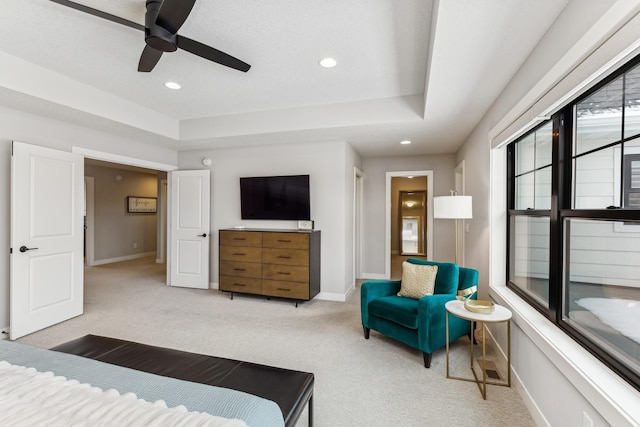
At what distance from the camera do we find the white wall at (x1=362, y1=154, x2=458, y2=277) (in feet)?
16.9

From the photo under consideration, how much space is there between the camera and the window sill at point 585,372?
3.66 ft

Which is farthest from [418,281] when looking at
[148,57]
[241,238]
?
[148,57]

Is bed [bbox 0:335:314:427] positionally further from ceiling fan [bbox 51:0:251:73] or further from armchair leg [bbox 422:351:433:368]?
ceiling fan [bbox 51:0:251:73]

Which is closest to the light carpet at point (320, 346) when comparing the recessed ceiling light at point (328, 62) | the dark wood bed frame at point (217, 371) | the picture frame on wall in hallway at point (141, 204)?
the dark wood bed frame at point (217, 371)

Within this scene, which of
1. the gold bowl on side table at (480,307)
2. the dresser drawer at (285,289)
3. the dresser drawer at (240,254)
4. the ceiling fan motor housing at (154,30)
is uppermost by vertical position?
the ceiling fan motor housing at (154,30)

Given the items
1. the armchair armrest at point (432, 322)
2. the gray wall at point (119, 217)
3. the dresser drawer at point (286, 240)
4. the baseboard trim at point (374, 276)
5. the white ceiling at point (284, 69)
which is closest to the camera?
the white ceiling at point (284, 69)

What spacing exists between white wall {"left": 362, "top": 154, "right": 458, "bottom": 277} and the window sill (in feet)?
10.5

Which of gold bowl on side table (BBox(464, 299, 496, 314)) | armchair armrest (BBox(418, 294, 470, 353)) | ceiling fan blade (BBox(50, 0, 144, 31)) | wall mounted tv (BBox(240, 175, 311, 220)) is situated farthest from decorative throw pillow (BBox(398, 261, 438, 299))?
ceiling fan blade (BBox(50, 0, 144, 31))

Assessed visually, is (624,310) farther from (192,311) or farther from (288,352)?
(192,311)

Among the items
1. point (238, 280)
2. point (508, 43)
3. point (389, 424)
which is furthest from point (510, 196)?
point (238, 280)

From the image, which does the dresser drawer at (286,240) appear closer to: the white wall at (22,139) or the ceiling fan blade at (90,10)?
the white wall at (22,139)

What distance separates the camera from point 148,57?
6.84 ft

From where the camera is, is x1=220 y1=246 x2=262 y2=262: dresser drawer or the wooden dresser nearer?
the wooden dresser

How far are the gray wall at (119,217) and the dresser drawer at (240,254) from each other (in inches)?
179
